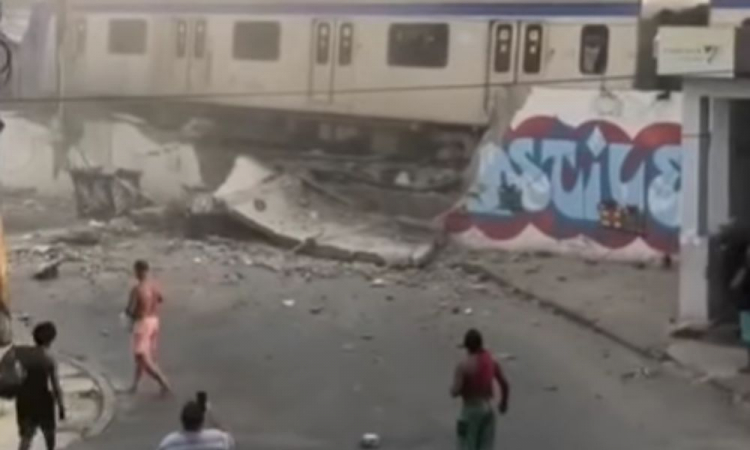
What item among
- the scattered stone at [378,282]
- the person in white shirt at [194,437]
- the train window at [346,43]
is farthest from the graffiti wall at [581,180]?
the person in white shirt at [194,437]

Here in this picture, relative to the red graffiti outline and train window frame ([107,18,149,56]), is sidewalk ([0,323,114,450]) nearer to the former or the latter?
the red graffiti outline

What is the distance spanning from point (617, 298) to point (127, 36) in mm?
13853

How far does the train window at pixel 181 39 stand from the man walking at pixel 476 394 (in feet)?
63.8

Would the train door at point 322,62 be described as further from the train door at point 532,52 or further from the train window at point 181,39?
the train door at point 532,52

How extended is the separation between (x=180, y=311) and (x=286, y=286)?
6.28ft

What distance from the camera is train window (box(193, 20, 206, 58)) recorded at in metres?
30.7

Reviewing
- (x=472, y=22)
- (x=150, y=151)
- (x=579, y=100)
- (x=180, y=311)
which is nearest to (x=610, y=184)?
(x=579, y=100)

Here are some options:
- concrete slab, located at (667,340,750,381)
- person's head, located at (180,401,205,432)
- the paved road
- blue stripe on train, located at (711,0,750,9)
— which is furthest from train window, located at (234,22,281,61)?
person's head, located at (180,401,205,432)

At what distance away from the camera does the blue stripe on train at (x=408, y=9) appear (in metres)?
25.2

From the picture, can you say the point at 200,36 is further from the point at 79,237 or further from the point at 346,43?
the point at 79,237

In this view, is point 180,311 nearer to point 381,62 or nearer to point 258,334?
point 258,334

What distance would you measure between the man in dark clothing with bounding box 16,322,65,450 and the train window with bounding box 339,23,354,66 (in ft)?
52.0

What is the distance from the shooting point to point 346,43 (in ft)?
92.5

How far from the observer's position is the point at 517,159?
25.4m
